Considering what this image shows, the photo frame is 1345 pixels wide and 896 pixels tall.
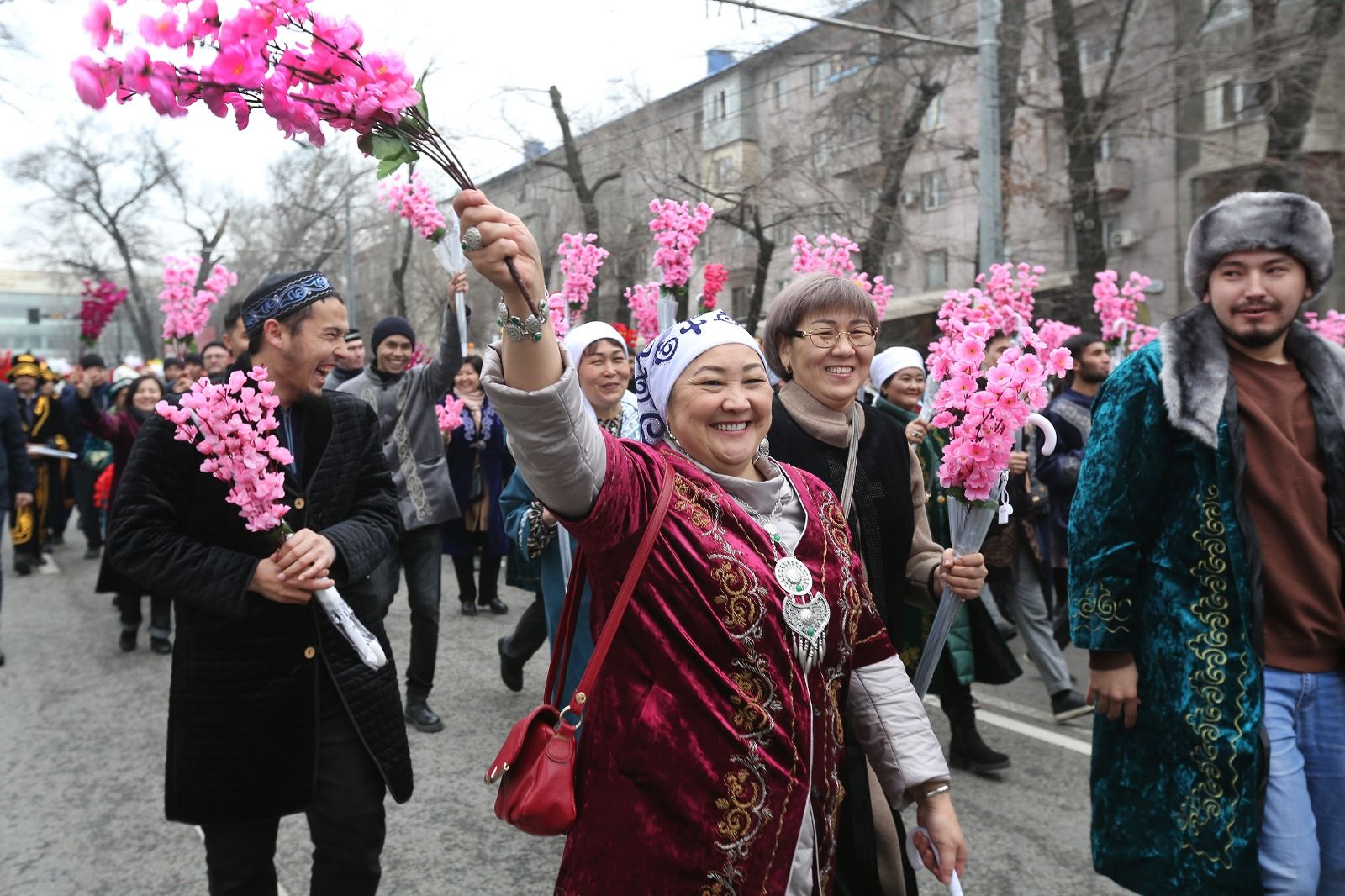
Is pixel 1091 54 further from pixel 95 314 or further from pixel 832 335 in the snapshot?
pixel 832 335

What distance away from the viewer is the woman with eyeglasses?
3.28 m

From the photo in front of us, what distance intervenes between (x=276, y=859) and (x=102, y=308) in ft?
32.1

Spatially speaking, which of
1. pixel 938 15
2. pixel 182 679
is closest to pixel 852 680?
pixel 182 679

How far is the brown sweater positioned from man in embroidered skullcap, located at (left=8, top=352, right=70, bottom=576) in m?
11.8

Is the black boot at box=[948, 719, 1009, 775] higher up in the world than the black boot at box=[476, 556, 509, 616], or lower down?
lower down

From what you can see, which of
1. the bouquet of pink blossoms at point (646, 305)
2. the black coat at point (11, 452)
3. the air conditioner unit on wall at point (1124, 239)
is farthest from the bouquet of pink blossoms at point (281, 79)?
the air conditioner unit on wall at point (1124, 239)

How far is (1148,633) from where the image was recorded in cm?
297

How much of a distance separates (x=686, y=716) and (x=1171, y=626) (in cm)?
152

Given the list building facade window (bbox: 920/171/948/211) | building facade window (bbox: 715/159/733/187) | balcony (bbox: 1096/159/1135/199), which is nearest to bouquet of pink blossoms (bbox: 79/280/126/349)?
building facade window (bbox: 715/159/733/187)

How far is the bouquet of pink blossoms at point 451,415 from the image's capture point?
9172 millimetres

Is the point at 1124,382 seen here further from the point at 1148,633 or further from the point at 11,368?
the point at 11,368

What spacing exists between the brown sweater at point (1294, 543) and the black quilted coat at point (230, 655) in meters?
2.33

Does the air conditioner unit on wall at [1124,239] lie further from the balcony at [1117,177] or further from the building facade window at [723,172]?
the building facade window at [723,172]

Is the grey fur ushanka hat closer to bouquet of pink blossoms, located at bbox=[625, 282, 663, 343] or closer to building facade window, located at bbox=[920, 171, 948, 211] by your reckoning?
bouquet of pink blossoms, located at bbox=[625, 282, 663, 343]
